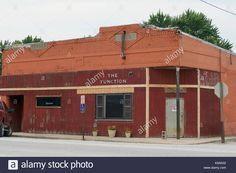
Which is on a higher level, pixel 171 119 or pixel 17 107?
pixel 17 107

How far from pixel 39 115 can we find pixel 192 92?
1082 cm

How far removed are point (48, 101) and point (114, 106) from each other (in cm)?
554

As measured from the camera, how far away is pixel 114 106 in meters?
33.5

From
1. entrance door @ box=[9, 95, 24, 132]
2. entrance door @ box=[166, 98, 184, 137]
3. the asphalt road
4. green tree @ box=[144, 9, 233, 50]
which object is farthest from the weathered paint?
green tree @ box=[144, 9, 233, 50]

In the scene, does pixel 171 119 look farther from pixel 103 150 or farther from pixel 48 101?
pixel 103 150

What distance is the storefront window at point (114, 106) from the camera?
32969 mm

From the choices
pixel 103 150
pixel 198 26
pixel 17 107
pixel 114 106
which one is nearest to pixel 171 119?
pixel 114 106

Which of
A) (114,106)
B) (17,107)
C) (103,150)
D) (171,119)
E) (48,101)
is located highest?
(48,101)

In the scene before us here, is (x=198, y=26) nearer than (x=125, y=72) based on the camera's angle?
No

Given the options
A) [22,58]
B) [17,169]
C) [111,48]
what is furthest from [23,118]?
[17,169]

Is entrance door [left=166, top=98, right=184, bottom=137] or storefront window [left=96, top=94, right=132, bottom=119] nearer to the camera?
entrance door [left=166, top=98, right=184, bottom=137]

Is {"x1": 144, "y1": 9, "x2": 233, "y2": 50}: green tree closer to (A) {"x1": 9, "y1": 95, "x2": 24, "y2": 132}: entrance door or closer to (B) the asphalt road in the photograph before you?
(A) {"x1": 9, "y1": 95, "x2": 24, "y2": 132}: entrance door

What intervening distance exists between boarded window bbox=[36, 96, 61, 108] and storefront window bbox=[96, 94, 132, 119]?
3310 millimetres

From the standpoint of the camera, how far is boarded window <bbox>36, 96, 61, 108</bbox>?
1432 inches
